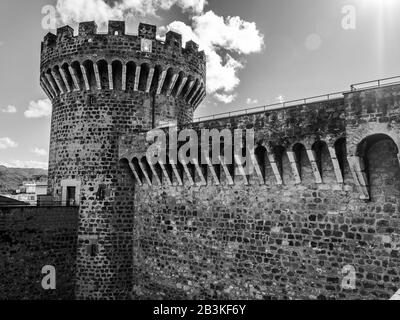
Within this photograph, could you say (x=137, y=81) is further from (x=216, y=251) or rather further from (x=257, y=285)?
(x=257, y=285)

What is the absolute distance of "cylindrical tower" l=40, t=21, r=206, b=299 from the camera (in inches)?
544

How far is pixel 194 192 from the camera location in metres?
12.0

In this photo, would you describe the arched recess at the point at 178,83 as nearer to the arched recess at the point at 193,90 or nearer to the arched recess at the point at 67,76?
the arched recess at the point at 193,90

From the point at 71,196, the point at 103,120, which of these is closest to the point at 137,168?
the point at 103,120

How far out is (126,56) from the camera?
553 inches

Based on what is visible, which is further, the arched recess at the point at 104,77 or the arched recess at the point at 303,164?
the arched recess at the point at 104,77

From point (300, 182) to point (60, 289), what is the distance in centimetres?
1038

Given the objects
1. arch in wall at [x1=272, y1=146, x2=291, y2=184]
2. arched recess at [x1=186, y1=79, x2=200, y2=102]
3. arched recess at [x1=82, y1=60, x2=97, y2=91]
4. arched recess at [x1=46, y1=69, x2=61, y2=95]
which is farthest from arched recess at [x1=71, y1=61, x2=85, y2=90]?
arch in wall at [x1=272, y1=146, x2=291, y2=184]

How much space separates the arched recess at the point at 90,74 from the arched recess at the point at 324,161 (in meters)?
9.69

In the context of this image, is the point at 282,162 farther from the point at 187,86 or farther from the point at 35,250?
the point at 35,250

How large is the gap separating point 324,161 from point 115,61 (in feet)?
30.9

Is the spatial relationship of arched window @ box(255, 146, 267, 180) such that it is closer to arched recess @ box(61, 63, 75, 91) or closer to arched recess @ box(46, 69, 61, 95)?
arched recess @ box(61, 63, 75, 91)

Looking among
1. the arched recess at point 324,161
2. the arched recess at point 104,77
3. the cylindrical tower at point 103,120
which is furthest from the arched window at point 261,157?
the arched recess at point 104,77

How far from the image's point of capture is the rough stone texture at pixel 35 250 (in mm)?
12398
